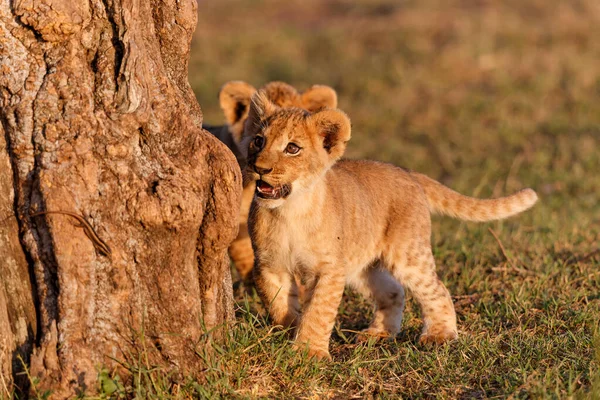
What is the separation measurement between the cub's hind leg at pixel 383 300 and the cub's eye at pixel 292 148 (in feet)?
3.73

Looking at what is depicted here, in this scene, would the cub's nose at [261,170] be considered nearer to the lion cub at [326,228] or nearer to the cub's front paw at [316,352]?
the lion cub at [326,228]

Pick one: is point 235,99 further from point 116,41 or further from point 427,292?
point 116,41

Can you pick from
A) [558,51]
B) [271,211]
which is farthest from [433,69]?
[271,211]

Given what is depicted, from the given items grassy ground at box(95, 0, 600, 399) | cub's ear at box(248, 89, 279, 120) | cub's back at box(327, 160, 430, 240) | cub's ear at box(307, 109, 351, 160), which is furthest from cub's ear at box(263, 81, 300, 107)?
grassy ground at box(95, 0, 600, 399)

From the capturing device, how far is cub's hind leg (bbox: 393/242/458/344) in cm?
484

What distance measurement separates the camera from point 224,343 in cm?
409

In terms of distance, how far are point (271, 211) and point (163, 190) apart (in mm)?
1181

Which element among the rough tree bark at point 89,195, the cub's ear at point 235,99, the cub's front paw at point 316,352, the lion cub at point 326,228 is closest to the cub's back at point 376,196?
the lion cub at point 326,228

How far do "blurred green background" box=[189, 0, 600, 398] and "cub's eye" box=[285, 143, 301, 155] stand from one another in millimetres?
1176

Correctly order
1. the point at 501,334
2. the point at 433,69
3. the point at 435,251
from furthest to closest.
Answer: the point at 433,69
the point at 435,251
the point at 501,334

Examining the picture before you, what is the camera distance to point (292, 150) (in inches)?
182

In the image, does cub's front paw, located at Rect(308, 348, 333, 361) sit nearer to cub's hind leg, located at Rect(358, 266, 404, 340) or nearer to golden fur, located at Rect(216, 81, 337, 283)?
cub's hind leg, located at Rect(358, 266, 404, 340)

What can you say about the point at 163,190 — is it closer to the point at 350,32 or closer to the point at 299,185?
the point at 299,185

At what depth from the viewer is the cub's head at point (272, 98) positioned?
607 centimetres
